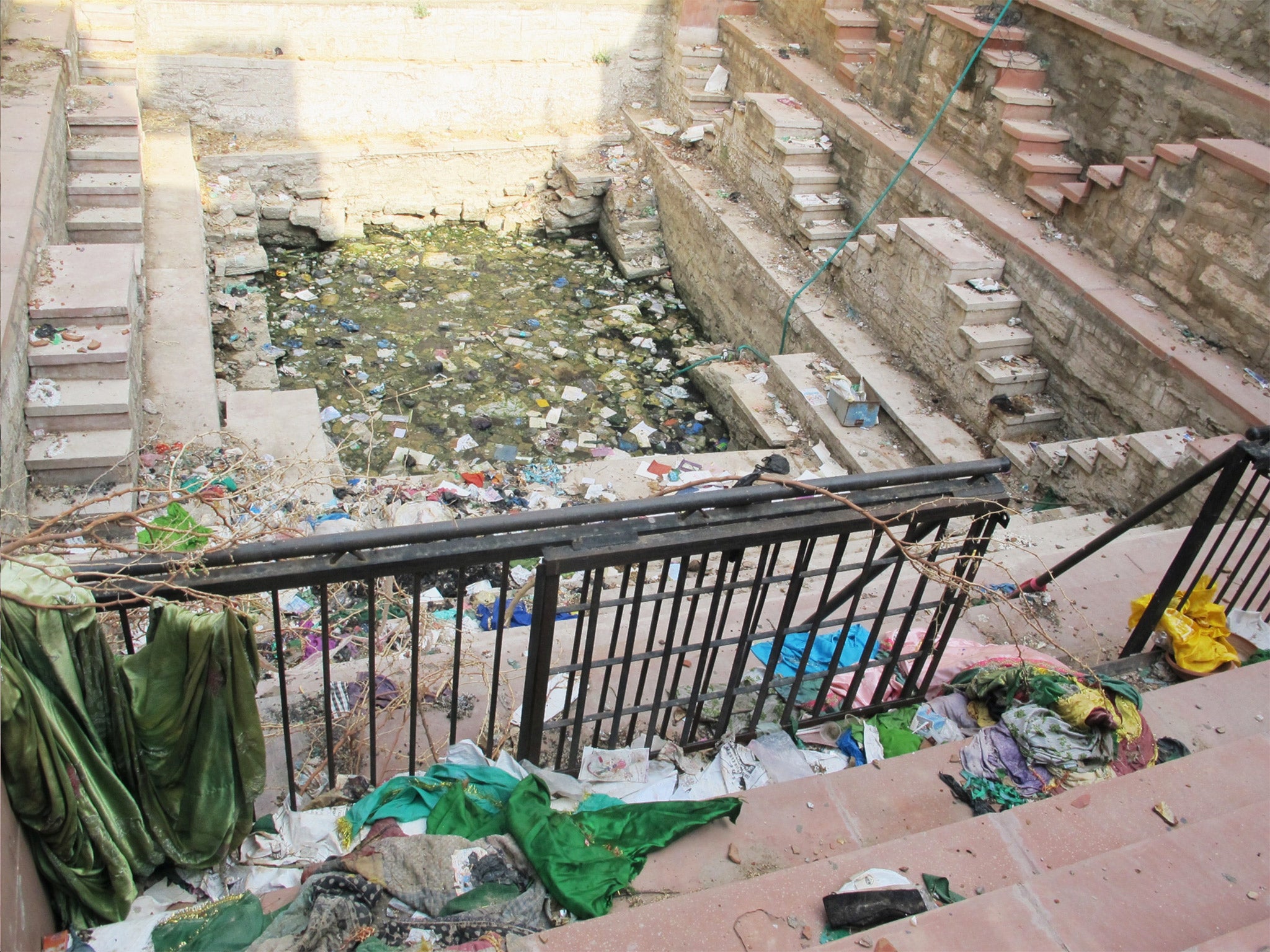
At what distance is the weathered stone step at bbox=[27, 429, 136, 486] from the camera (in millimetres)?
4457

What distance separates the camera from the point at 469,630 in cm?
407

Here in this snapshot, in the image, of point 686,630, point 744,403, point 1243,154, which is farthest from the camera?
point 744,403

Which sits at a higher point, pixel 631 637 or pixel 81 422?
pixel 631 637

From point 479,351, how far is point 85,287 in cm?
313

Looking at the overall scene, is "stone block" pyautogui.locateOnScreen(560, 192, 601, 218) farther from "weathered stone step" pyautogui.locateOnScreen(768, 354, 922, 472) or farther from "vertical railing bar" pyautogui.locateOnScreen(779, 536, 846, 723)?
"vertical railing bar" pyautogui.locateOnScreen(779, 536, 846, 723)

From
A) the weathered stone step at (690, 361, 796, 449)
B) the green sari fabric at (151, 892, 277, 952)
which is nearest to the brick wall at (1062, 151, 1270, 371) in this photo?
the weathered stone step at (690, 361, 796, 449)

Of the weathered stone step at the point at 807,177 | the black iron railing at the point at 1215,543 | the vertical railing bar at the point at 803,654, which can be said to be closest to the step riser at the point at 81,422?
the vertical railing bar at the point at 803,654

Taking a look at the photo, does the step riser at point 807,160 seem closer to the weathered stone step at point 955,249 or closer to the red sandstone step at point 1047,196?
the weathered stone step at point 955,249

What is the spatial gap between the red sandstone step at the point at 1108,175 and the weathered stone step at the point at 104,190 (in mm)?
6458

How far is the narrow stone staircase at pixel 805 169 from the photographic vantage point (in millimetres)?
7867

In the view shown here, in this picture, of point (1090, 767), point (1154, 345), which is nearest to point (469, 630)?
point (1090, 767)

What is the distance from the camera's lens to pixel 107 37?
7926 millimetres

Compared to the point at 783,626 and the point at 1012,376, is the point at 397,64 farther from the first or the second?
the point at 783,626

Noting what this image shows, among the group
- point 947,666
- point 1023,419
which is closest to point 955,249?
point 1023,419
